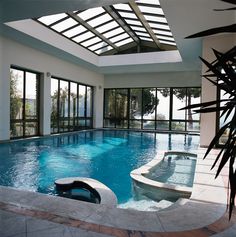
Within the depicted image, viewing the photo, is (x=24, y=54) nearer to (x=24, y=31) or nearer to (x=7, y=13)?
(x=24, y=31)

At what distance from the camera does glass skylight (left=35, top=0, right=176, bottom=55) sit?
8.39 m

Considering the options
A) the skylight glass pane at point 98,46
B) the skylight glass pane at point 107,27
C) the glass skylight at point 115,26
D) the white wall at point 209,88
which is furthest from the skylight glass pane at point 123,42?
the white wall at point 209,88

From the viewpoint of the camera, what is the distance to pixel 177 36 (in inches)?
302

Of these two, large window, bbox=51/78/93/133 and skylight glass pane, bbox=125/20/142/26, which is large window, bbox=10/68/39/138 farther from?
skylight glass pane, bbox=125/20/142/26

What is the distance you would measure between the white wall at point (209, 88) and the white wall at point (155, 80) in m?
6.22

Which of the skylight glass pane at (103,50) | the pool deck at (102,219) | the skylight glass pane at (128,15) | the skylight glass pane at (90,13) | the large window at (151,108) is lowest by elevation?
the pool deck at (102,219)

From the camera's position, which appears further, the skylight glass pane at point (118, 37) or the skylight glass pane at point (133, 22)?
the skylight glass pane at point (118, 37)

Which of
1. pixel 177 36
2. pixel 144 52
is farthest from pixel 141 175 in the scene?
pixel 144 52

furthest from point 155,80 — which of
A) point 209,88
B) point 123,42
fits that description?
point 209,88

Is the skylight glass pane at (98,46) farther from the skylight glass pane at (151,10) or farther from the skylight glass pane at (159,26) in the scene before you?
the skylight glass pane at (151,10)

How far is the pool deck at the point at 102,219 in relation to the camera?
2.17 m

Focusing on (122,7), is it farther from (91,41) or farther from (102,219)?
(102,219)

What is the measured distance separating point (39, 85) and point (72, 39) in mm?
2475

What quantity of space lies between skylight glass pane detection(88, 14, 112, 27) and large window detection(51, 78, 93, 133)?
3.43 meters
